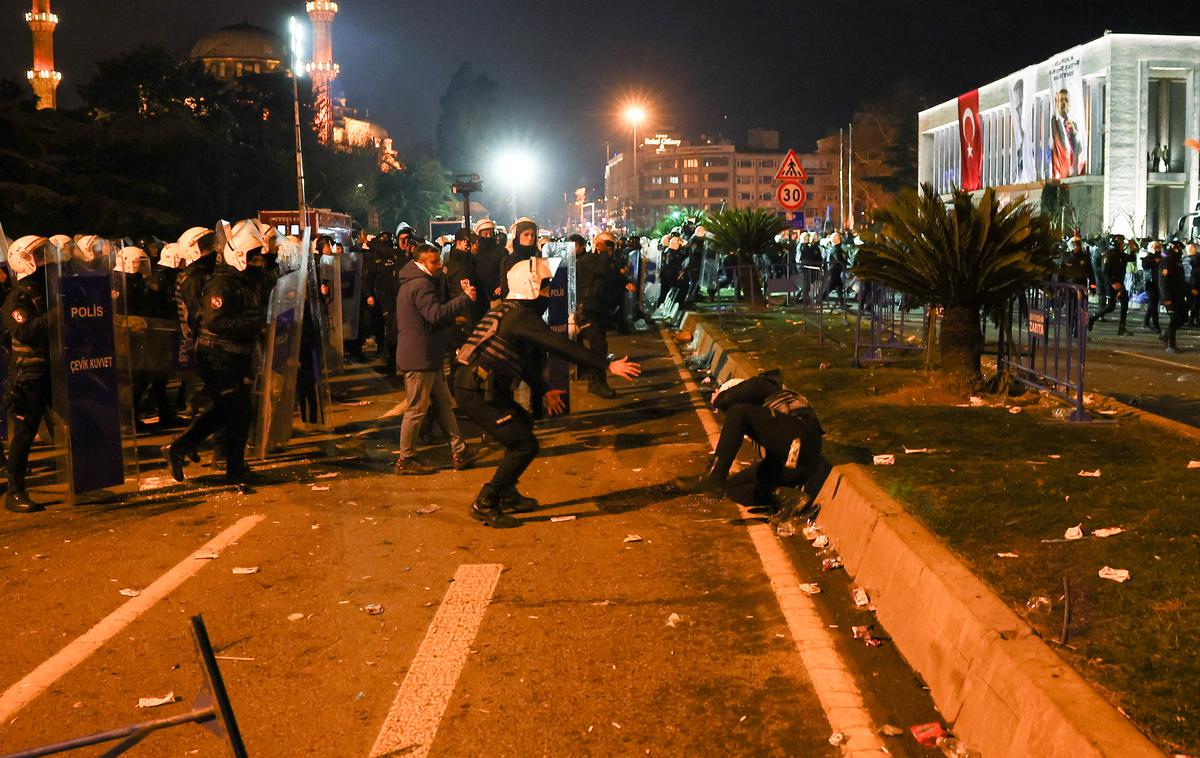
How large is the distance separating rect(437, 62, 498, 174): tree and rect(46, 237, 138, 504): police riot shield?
10970 cm

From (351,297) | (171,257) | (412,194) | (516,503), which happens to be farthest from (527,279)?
(412,194)

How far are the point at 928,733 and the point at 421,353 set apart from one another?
6680 millimetres

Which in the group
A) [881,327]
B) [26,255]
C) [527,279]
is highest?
[26,255]

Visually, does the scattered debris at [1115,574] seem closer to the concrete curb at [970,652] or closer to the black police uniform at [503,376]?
the concrete curb at [970,652]

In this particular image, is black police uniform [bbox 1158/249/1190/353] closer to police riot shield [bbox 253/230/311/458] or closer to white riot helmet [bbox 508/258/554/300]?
police riot shield [bbox 253/230/311/458]

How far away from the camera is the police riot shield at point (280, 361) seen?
11.4m

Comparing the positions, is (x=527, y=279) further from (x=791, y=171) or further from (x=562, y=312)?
(x=791, y=171)

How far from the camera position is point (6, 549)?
817 cm

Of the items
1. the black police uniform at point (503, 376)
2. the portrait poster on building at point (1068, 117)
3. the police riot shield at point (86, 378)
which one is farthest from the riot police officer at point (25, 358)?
the portrait poster on building at point (1068, 117)

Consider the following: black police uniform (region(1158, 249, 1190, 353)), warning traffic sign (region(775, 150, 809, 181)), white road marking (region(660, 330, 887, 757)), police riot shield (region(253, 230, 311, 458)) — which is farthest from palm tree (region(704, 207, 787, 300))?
white road marking (region(660, 330, 887, 757))

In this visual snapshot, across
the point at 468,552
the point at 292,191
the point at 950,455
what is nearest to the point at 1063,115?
the point at 292,191

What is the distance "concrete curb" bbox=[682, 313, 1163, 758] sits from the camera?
404cm

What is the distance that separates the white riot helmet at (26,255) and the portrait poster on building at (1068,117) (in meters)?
43.2

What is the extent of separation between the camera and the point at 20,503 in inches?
369
